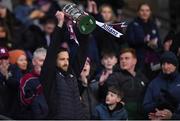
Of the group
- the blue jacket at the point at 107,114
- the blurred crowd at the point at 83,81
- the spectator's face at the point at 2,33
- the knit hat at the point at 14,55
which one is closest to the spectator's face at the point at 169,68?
the blurred crowd at the point at 83,81

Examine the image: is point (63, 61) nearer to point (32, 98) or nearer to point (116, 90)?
point (32, 98)

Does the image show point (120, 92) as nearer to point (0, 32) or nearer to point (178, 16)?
point (0, 32)

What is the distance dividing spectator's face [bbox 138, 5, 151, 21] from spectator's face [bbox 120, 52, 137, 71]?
5.98 ft

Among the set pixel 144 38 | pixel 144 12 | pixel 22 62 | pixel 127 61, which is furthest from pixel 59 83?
pixel 144 12

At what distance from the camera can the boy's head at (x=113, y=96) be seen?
8133 millimetres

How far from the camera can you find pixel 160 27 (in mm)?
13750

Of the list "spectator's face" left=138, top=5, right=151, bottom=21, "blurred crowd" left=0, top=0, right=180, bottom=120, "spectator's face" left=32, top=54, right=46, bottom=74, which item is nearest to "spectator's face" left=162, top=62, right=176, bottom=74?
"blurred crowd" left=0, top=0, right=180, bottom=120

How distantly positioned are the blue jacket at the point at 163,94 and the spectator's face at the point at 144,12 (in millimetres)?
2224

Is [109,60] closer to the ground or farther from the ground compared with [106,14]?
closer to the ground

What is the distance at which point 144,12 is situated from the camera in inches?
417

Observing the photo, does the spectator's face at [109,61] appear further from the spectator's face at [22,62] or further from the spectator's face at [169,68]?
the spectator's face at [22,62]

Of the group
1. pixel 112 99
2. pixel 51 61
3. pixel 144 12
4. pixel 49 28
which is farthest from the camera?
pixel 49 28

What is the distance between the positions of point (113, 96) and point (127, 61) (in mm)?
845

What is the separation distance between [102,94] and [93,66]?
99cm
